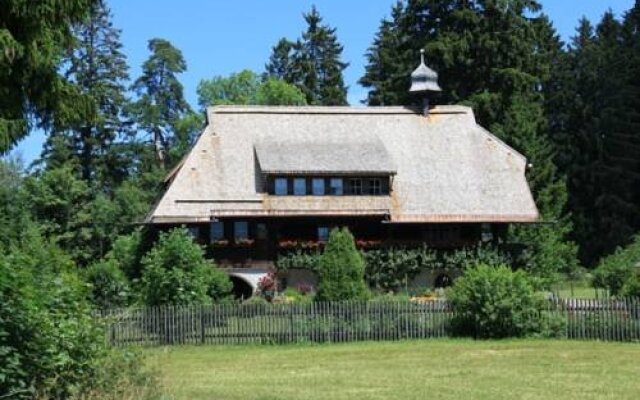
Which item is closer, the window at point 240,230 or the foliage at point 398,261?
the foliage at point 398,261

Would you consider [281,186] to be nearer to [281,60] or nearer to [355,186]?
[355,186]

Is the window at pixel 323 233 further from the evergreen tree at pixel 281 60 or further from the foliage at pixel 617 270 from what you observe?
the evergreen tree at pixel 281 60

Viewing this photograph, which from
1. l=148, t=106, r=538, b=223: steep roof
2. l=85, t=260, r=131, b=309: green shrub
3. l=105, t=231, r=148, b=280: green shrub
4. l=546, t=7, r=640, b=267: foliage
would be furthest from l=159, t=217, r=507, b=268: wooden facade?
l=546, t=7, r=640, b=267: foliage

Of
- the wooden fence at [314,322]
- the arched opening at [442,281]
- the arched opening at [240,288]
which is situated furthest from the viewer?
the arched opening at [442,281]

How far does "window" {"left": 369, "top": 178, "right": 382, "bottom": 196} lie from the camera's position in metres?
46.0

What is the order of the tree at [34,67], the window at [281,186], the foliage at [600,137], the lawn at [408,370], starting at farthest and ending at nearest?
the foliage at [600,137] → the window at [281,186] → the lawn at [408,370] → the tree at [34,67]

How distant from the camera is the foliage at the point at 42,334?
9.84 metres

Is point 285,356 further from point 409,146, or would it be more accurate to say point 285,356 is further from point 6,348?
point 409,146

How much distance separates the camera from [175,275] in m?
28.7

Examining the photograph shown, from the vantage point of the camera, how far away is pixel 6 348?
9555 mm

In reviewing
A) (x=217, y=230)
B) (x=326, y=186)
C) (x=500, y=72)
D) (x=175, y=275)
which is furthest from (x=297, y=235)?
(x=500, y=72)

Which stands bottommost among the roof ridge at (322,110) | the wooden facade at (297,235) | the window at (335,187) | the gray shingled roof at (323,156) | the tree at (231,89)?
the wooden facade at (297,235)

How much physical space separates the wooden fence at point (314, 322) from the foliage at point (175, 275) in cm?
167

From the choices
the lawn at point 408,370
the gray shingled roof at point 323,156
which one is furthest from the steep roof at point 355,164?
the lawn at point 408,370
